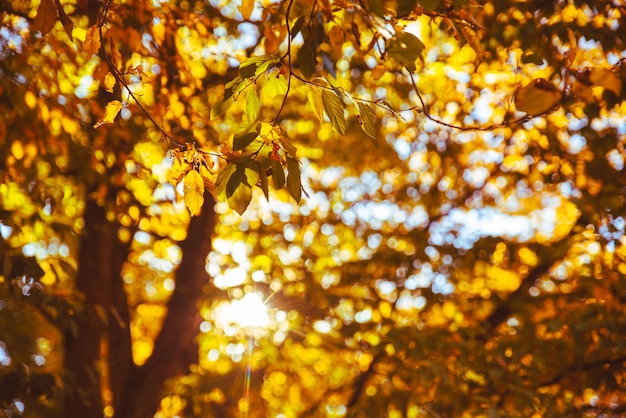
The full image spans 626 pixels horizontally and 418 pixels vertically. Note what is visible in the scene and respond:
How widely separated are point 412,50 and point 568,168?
3614 millimetres

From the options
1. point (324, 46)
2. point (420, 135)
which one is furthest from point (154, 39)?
point (420, 135)

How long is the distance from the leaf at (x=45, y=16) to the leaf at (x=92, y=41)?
19 centimetres

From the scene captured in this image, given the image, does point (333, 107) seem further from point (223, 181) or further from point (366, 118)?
point (223, 181)

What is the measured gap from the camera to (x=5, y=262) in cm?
295

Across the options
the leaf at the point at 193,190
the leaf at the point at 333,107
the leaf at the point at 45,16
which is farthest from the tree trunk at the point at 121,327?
the leaf at the point at 333,107

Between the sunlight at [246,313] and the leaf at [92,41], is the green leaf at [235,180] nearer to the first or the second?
the leaf at [92,41]

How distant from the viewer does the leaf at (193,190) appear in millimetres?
1970

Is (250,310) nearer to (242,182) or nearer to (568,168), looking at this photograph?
(568,168)

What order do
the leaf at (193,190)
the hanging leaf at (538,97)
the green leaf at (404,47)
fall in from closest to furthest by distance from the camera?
1. the hanging leaf at (538,97)
2. the green leaf at (404,47)
3. the leaf at (193,190)

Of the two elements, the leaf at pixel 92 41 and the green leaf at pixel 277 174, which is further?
the leaf at pixel 92 41

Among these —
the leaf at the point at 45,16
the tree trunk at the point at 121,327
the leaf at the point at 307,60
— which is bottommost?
the tree trunk at the point at 121,327

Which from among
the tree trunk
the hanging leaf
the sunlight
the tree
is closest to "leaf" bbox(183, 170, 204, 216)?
the tree

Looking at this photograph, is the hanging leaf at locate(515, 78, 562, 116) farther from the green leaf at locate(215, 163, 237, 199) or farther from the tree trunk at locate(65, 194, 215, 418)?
the tree trunk at locate(65, 194, 215, 418)

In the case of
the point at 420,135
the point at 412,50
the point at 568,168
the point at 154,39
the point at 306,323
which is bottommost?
the point at 306,323
